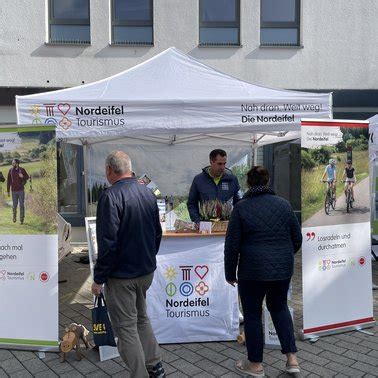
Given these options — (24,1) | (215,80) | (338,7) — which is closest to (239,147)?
(215,80)

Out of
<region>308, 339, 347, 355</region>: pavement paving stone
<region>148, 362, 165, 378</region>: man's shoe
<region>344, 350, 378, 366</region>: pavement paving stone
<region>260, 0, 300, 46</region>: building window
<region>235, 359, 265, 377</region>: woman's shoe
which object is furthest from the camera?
<region>260, 0, 300, 46</region>: building window

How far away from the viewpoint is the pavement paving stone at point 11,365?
3.27 metres

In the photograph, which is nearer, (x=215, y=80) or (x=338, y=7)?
(x=215, y=80)

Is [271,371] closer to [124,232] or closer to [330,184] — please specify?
[124,232]

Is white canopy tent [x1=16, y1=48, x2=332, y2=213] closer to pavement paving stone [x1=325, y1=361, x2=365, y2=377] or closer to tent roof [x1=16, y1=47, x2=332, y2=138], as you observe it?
tent roof [x1=16, y1=47, x2=332, y2=138]

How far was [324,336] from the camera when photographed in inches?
152

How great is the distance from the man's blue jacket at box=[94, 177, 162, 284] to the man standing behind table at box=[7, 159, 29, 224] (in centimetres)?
122

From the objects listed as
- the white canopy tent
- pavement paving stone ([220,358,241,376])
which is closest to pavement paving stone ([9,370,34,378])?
pavement paving stone ([220,358,241,376])

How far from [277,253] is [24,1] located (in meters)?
7.65

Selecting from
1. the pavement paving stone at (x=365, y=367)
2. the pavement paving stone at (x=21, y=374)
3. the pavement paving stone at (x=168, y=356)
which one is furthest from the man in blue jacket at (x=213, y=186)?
the pavement paving stone at (x=21, y=374)

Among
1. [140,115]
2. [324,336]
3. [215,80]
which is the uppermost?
[215,80]

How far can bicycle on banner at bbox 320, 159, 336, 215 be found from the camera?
3863 mm

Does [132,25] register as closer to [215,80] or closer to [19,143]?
[215,80]

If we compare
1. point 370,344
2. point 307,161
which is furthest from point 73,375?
point 307,161
